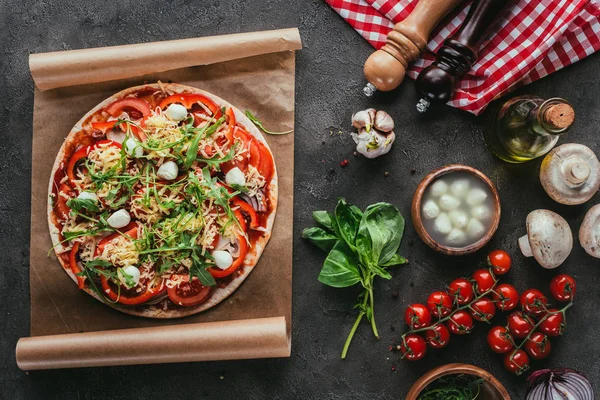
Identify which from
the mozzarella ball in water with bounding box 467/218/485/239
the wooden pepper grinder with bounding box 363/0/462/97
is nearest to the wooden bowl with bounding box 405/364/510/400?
the mozzarella ball in water with bounding box 467/218/485/239

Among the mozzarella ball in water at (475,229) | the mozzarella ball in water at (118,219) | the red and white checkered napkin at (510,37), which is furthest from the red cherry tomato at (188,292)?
the red and white checkered napkin at (510,37)

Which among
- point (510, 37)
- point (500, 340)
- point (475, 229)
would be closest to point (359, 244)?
point (475, 229)

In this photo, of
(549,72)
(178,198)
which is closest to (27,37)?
(178,198)

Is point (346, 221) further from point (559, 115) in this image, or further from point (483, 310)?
point (559, 115)

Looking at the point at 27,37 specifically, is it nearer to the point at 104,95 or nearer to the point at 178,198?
the point at 104,95

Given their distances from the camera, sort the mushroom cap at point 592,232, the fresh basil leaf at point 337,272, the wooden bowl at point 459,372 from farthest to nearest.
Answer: the mushroom cap at point 592,232, the fresh basil leaf at point 337,272, the wooden bowl at point 459,372

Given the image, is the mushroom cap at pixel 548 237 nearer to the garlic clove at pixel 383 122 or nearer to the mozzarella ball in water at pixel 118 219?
the garlic clove at pixel 383 122
